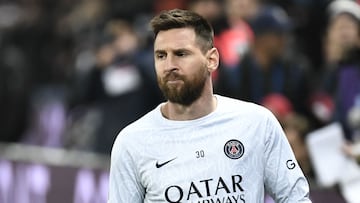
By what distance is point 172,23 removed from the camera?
17.6 ft

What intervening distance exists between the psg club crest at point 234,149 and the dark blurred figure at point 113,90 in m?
4.53

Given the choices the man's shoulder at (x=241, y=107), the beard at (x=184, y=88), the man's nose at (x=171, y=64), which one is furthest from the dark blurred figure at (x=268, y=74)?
the man's nose at (x=171, y=64)

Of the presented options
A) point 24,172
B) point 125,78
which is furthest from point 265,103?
point 24,172

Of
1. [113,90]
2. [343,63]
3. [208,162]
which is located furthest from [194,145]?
[113,90]

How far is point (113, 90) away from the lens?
10531 mm

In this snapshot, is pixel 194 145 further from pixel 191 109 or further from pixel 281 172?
pixel 281 172

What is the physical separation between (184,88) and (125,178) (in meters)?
0.49

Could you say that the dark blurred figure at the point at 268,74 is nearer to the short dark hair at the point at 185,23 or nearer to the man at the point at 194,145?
the man at the point at 194,145

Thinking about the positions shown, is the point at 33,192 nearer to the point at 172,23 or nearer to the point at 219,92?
the point at 219,92

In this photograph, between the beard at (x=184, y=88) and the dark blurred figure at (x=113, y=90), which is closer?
the beard at (x=184, y=88)

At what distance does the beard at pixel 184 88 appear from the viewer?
5.31 metres

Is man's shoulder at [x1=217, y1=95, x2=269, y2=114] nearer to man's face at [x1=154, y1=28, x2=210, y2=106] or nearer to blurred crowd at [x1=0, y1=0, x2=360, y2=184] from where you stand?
man's face at [x1=154, y1=28, x2=210, y2=106]

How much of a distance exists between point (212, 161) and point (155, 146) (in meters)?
0.27

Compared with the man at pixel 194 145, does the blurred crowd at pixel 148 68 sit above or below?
above
